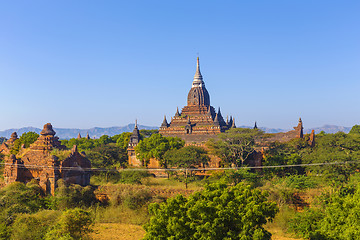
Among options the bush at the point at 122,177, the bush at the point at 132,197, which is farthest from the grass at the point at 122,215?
the bush at the point at 122,177

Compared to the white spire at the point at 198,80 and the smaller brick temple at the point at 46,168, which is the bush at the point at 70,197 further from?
the white spire at the point at 198,80

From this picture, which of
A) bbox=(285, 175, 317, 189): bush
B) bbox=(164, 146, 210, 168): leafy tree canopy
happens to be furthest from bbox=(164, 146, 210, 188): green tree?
bbox=(285, 175, 317, 189): bush

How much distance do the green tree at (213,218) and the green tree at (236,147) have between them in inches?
1017

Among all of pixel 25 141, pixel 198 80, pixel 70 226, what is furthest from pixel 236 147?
pixel 198 80

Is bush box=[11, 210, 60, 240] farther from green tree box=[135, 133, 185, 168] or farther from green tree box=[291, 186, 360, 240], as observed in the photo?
green tree box=[135, 133, 185, 168]

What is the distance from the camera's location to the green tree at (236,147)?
143ft

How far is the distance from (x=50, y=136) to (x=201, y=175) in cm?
1910

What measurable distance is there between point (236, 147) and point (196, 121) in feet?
119

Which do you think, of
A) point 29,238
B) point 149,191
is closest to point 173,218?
point 29,238

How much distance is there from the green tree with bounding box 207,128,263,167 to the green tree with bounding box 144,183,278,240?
25832 mm

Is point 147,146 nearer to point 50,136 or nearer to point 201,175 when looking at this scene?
point 201,175

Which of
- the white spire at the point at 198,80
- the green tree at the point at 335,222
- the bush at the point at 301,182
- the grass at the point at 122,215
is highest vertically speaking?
the white spire at the point at 198,80

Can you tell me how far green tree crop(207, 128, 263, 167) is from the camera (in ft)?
143

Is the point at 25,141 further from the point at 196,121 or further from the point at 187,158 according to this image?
the point at 196,121
